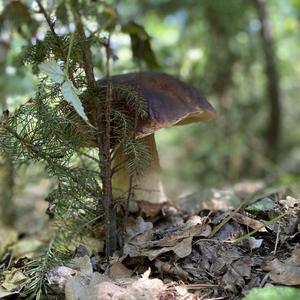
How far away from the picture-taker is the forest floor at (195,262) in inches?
58.1

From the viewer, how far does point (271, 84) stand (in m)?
5.64

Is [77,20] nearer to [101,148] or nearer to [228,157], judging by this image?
[101,148]

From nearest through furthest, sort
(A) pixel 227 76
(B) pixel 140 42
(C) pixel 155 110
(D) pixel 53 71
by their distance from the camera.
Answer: (D) pixel 53 71 < (C) pixel 155 110 < (B) pixel 140 42 < (A) pixel 227 76

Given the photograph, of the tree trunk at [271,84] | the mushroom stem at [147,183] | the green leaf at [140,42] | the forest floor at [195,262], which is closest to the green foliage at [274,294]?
the forest floor at [195,262]

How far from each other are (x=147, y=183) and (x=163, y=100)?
20.2 inches

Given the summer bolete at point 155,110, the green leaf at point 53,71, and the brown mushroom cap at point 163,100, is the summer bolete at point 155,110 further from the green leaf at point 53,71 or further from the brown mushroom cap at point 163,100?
the green leaf at point 53,71

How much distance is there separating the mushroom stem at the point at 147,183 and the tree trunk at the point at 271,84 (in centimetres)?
351

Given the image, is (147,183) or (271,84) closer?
(147,183)

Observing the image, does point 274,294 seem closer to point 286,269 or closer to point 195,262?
point 286,269

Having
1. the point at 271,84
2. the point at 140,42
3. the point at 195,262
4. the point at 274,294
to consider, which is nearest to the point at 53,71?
the point at 195,262

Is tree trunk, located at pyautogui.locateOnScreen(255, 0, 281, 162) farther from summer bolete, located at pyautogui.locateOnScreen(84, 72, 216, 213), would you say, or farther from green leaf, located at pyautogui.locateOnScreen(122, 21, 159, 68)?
summer bolete, located at pyautogui.locateOnScreen(84, 72, 216, 213)

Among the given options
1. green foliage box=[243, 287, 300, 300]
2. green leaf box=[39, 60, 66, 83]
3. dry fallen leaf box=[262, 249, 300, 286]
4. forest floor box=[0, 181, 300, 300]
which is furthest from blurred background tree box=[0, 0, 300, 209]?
green foliage box=[243, 287, 300, 300]

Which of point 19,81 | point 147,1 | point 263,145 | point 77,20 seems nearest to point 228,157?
point 263,145

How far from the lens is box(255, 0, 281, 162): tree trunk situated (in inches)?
201
